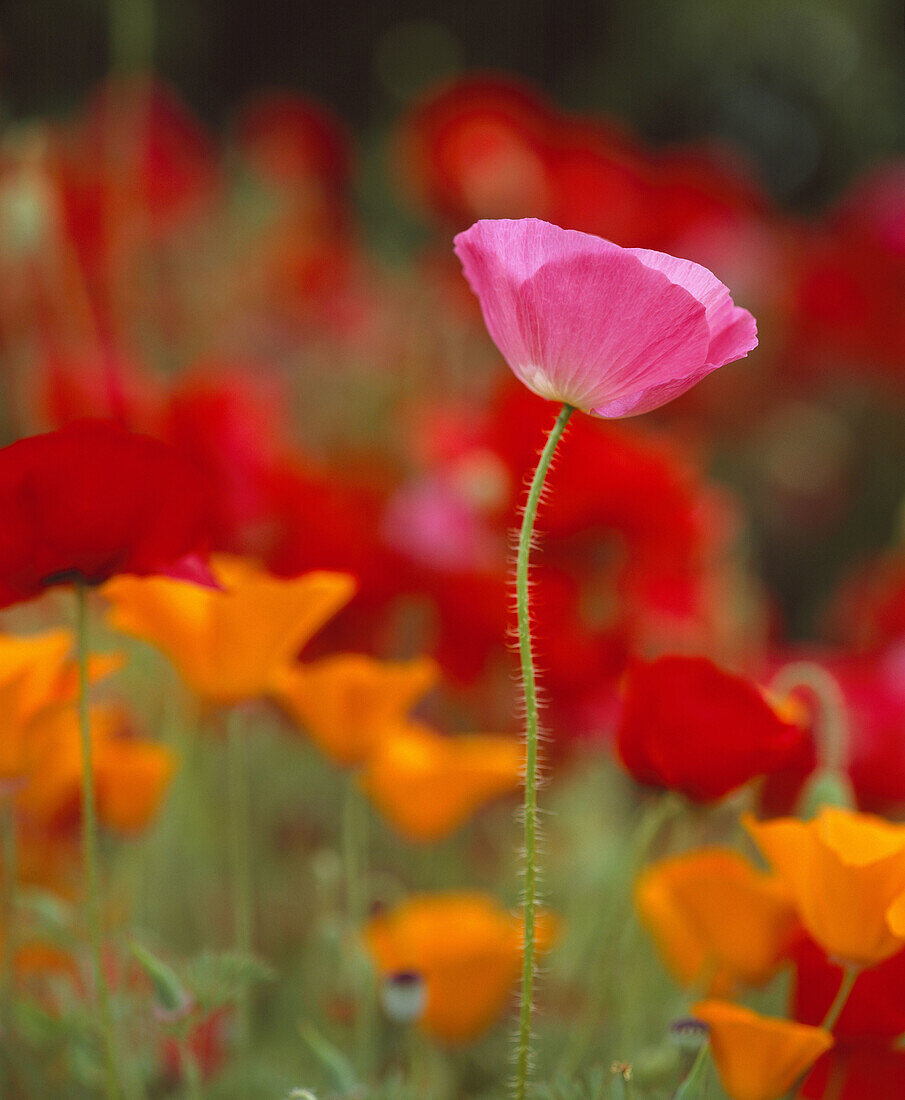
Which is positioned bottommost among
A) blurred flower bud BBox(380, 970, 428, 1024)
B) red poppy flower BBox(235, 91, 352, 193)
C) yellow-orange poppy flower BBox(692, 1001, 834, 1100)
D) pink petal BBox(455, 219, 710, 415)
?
blurred flower bud BBox(380, 970, 428, 1024)

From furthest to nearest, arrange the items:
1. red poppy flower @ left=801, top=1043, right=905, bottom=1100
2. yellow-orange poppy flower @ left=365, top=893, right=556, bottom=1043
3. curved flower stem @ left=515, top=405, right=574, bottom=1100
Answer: yellow-orange poppy flower @ left=365, top=893, right=556, bottom=1043, red poppy flower @ left=801, top=1043, right=905, bottom=1100, curved flower stem @ left=515, top=405, right=574, bottom=1100

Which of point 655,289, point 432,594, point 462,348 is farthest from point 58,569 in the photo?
point 462,348

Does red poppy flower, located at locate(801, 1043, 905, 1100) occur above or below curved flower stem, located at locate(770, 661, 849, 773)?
below

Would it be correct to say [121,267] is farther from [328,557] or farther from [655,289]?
[655,289]

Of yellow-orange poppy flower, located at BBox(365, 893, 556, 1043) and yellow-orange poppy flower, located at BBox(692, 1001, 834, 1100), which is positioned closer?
yellow-orange poppy flower, located at BBox(692, 1001, 834, 1100)

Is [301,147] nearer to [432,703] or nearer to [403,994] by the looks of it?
[432,703]

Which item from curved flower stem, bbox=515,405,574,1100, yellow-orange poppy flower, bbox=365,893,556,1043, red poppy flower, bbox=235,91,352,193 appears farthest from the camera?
red poppy flower, bbox=235,91,352,193

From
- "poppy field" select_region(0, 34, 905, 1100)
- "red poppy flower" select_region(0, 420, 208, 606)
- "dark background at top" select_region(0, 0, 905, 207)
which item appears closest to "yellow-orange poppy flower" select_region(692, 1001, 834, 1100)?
"poppy field" select_region(0, 34, 905, 1100)

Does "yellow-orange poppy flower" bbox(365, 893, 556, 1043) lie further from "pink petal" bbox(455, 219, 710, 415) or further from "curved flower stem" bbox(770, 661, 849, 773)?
"pink petal" bbox(455, 219, 710, 415)
